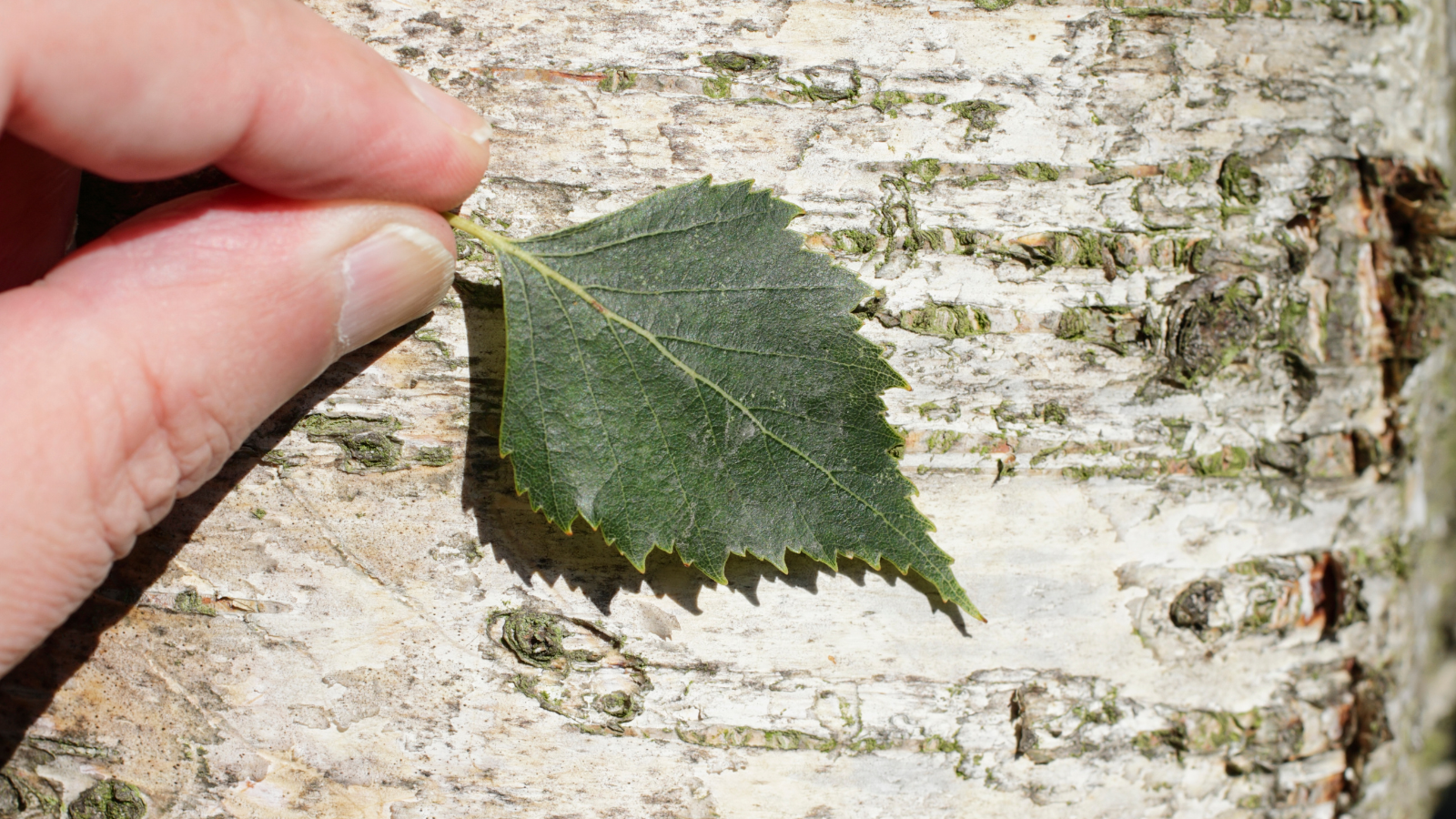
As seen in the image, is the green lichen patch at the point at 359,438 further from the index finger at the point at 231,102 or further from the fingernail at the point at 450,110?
the fingernail at the point at 450,110

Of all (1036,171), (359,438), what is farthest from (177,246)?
(1036,171)

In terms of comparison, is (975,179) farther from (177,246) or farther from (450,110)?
(177,246)

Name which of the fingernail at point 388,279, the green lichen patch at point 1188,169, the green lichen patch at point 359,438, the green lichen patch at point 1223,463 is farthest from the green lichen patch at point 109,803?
the green lichen patch at point 1188,169

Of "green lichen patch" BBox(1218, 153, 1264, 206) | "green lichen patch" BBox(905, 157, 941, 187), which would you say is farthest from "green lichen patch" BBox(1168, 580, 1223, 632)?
"green lichen patch" BBox(905, 157, 941, 187)

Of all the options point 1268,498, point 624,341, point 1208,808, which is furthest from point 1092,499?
point 624,341

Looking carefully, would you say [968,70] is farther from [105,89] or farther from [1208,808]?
[1208,808]

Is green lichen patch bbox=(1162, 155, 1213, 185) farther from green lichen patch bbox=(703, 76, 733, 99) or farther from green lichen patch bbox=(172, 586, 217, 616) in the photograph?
green lichen patch bbox=(172, 586, 217, 616)
